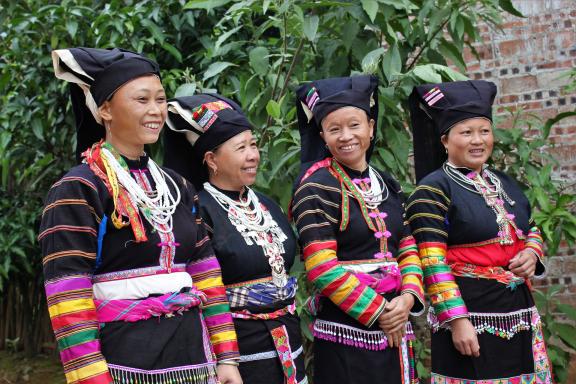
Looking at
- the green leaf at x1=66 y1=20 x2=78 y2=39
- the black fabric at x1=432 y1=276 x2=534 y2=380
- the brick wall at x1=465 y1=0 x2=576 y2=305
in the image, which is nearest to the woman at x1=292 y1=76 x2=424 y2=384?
the black fabric at x1=432 y1=276 x2=534 y2=380

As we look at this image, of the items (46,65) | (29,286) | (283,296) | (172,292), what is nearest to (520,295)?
(283,296)

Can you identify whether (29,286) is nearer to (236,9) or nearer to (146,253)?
(236,9)

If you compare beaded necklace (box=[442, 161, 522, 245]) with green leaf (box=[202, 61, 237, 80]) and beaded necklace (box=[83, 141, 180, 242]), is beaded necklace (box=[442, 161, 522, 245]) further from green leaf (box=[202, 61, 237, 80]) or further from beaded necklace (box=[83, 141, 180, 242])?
beaded necklace (box=[83, 141, 180, 242])

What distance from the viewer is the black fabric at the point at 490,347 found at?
10.6 feet

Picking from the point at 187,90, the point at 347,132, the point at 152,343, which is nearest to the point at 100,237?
the point at 152,343

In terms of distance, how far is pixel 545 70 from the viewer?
5.24 meters

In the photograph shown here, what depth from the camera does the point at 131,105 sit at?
2.40 meters

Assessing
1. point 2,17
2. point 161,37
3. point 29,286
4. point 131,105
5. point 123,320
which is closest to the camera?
point 123,320

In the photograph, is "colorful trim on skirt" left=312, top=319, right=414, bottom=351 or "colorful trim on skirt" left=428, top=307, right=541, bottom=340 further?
"colorful trim on skirt" left=428, top=307, right=541, bottom=340

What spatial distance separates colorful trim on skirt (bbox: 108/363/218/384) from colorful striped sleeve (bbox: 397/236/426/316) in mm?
942

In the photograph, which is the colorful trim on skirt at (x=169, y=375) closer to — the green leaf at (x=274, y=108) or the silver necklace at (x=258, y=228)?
the silver necklace at (x=258, y=228)

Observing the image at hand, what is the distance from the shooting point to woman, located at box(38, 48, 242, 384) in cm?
217

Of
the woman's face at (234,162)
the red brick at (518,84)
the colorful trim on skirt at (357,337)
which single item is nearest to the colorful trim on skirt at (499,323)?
the colorful trim on skirt at (357,337)

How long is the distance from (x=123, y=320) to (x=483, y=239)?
1703 millimetres
